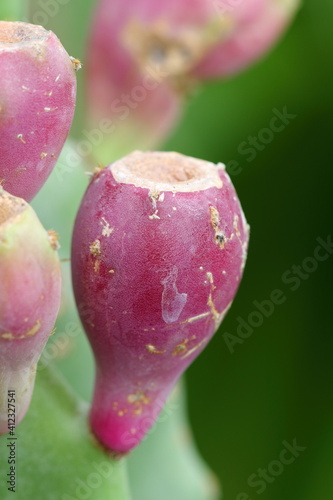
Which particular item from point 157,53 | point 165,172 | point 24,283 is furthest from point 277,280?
point 24,283

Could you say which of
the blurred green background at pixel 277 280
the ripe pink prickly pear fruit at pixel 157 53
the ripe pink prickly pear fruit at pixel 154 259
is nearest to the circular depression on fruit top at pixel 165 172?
the ripe pink prickly pear fruit at pixel 154 259

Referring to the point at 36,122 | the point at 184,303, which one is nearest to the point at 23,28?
the point at 36,122

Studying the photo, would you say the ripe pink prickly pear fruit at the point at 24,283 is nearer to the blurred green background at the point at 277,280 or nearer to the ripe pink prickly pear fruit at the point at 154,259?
the ripe pink prickly pear fruit at the point at 154,259

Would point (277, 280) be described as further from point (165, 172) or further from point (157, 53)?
point (165, 172)

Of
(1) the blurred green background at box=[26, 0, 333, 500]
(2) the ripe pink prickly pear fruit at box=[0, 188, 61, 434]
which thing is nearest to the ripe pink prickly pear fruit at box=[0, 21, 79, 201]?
(2) the ripe pink prickly pear fruit at box=[0, 188, 61, 434]

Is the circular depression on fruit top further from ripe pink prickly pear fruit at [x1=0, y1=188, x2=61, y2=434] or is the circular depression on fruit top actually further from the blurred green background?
the blurred green background

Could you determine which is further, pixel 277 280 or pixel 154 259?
pixel 277 280

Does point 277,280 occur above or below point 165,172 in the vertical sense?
below
